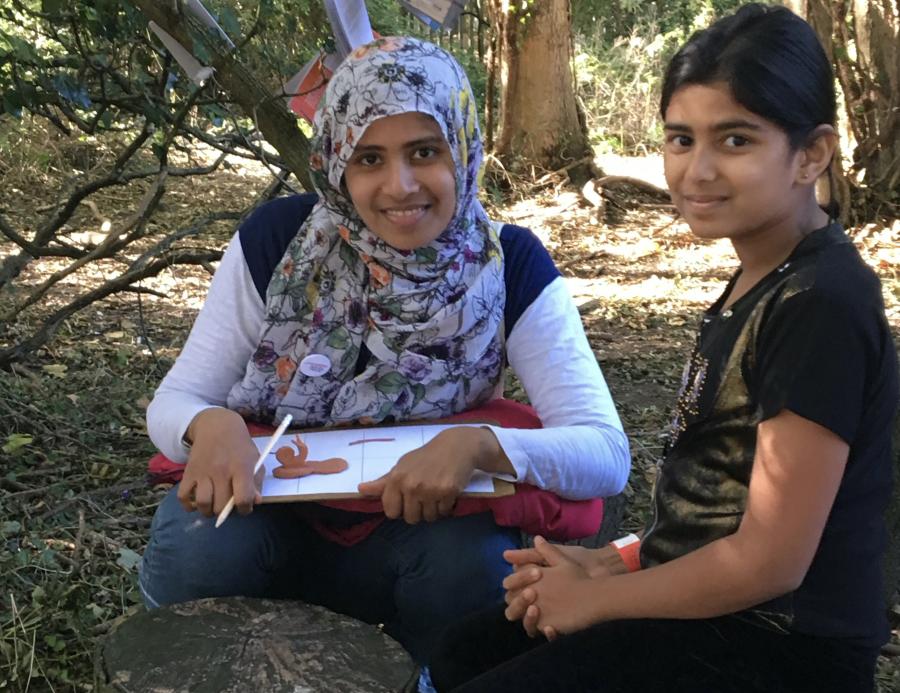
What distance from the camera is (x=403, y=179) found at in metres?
1.88

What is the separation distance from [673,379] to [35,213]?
473cm

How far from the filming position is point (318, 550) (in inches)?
79.8

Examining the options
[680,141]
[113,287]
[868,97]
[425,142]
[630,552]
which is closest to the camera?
[680,141]

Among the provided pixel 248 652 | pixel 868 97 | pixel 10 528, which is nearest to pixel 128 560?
pixel 10 528

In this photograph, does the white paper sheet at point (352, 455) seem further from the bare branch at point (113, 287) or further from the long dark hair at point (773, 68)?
the bare branch at point (113, 287)

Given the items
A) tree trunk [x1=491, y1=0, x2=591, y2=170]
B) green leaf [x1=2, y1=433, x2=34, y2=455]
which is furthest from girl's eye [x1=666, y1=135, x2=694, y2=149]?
tree trunk [x1=491, y1=0, x2=591, y2=170]

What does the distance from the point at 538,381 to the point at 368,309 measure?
371mm

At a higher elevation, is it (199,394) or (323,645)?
(199,394)

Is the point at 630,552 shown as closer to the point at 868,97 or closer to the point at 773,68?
the point at 773,68

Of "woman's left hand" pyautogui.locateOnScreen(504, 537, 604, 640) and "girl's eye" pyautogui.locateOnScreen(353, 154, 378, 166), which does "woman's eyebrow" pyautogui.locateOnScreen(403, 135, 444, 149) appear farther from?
"woman's left hand" pyautogui.locateOnScreen(504, 537, 604, 640)

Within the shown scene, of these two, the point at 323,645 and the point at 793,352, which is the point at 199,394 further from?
the point at 793,352

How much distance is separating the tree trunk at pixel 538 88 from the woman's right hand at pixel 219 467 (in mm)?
6823

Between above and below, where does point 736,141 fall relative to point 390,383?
above

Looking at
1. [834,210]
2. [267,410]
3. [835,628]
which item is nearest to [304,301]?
[267,410]
